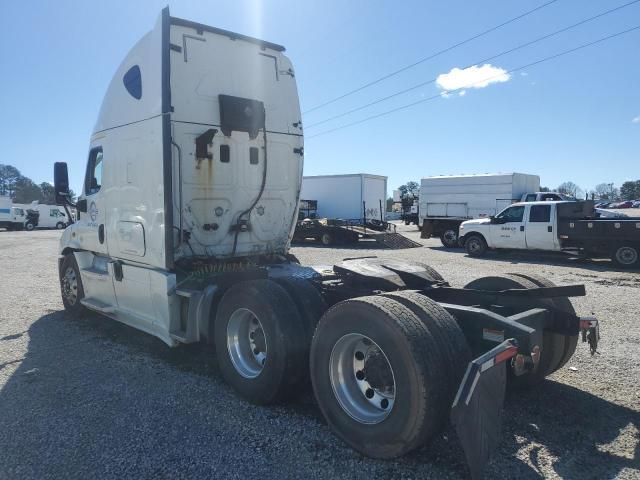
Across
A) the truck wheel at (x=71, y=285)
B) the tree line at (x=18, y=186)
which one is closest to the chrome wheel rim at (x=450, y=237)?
the truck wheel at (x=71, y=285)

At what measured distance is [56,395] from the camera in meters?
4.29

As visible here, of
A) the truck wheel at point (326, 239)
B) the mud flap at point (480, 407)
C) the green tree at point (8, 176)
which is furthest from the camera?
the green tree at point (8, 176)

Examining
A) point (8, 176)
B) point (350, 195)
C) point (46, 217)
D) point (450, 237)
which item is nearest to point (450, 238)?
point (450, 237)

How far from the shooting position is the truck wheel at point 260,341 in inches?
150

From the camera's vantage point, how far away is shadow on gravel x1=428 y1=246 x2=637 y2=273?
13.6m

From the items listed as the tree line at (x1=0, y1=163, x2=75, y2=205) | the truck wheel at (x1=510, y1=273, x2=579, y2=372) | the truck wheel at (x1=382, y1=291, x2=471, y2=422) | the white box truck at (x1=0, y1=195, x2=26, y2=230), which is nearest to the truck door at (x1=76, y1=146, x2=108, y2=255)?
the truck wheel at (x1=382, y1=291, x2=471, y2=422)

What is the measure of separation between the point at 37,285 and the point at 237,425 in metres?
8.95

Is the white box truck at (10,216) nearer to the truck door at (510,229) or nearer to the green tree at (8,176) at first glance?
the truck door at (510,229)

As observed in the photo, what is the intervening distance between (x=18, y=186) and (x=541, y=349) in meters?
145

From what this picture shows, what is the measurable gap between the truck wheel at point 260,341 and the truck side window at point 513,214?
13576mm

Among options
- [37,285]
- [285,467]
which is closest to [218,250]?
[285,467]

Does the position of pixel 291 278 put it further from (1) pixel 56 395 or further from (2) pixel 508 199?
(2) pixel 508 199

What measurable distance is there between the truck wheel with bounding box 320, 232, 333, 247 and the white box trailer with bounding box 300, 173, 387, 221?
4.12 metres

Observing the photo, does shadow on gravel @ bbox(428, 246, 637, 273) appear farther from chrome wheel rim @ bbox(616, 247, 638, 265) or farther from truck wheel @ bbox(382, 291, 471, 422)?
truck wheel @ bbox(382, 291, 471, 422)
